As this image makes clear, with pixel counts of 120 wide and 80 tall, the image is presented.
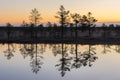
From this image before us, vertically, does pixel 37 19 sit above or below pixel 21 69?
above

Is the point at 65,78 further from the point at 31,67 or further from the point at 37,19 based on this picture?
the point at 37,19

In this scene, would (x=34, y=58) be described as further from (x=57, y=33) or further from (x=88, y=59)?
(x=57, y=33)

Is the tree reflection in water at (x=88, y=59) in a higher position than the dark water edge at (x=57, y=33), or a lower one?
lower

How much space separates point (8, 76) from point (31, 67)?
22.4ft

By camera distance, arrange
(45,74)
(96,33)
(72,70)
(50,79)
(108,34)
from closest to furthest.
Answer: (50,79) → (45,74) → (72,70) → (108,34) → (96,33)

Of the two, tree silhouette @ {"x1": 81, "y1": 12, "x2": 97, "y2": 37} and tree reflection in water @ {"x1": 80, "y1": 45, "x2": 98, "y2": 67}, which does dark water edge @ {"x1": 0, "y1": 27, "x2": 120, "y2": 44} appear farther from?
tree reflection in water @ {"x1": 80, "y1": 45, "x2": 98, "y2": 67}

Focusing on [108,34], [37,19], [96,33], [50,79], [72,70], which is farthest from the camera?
[96,33]

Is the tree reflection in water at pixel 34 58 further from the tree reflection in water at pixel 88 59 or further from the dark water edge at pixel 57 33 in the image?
the dark water edge at pixel 57 33

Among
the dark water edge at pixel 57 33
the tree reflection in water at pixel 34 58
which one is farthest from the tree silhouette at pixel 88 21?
the tree reflection in water at pixel 34 58

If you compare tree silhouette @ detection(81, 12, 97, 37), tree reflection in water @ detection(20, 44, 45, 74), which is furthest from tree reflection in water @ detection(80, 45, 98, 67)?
tree silhouette @ detection(81, 12, 97, 37)

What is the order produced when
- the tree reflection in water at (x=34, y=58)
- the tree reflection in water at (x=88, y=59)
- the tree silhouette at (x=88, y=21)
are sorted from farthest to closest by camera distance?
the tree silhouette at (x=88, y=21), the tree reflection in water at (x=88, y=59), the tree reflection in water at (x=34, y=58)

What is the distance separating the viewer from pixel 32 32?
458 ft

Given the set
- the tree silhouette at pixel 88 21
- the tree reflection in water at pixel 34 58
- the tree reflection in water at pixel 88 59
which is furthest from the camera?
the tree silhouette at pixel 88 21

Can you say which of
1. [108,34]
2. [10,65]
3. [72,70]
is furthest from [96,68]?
[108,34]
